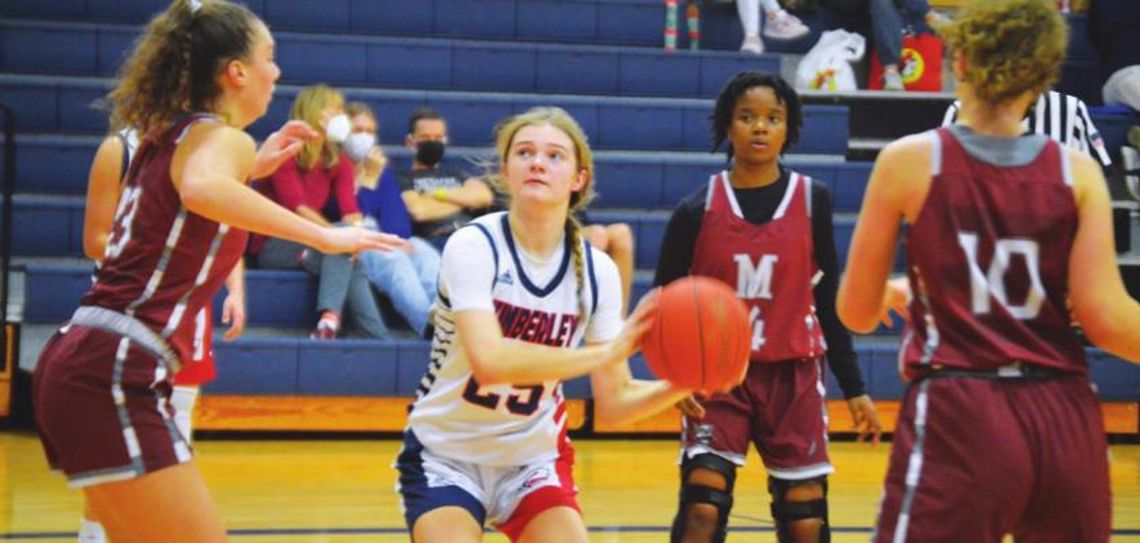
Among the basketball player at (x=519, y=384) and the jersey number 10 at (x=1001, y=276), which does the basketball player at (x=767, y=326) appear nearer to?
the basketball player at (x=519, y=384)

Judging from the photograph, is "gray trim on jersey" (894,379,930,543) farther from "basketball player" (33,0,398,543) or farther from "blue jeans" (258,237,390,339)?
"blue jeans" (258,237,390,339)

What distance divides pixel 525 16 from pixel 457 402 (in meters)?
7.65

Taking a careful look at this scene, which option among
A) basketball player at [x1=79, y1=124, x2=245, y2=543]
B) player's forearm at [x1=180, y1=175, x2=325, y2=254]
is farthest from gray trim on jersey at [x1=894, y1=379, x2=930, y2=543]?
basketball player at [x1=79, y1=124, x2=245, y2=543]

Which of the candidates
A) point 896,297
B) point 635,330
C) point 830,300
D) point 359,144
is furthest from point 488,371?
point 359,144

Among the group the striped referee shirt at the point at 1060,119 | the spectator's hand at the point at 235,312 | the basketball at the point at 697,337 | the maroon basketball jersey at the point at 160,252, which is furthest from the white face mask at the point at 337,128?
the basketball at the point at 697,337

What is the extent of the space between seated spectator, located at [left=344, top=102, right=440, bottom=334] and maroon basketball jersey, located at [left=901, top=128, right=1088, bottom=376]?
5662mm

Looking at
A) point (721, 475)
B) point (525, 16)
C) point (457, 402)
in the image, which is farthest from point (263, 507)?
point (525, 16)

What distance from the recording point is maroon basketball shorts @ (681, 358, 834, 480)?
473 cm

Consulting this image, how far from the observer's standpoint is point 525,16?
11.2 meters

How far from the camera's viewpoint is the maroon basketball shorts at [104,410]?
3.32 metres

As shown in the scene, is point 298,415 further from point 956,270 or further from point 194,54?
point 956,270

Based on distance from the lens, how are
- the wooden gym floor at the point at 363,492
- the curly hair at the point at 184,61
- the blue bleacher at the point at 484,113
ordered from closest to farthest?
the curly hair at the point at 184,61 → the wooden gym floor at the point at 363,492 → the blue bleacher at the point at 484,113

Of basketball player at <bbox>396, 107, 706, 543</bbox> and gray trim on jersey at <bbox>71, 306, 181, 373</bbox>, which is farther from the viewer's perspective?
basketball player at <bbox>396, 107, 706, 543</bbox>

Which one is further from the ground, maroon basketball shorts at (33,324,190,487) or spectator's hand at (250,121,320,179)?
spectator's hand at (250,121,320,179)
